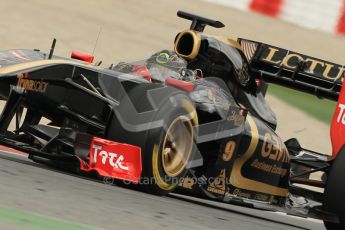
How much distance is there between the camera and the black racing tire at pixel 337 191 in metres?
6.43

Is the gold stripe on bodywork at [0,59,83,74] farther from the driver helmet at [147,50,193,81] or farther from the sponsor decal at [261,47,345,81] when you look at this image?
the sponsor decal at [261,47,345,81]

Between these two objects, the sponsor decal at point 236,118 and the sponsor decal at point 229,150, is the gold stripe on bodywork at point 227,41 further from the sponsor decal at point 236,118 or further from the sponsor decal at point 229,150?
the sponsor decal at point 229,150

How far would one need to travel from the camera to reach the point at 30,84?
6.05 meters

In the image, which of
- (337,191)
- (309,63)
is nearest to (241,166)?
(337,191)

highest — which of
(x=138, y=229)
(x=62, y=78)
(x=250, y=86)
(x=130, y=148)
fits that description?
(x=250, y=86)

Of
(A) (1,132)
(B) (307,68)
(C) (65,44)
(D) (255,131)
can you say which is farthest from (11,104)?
(C) (65,44)

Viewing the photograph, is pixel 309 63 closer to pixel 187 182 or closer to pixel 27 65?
pixel 187 182

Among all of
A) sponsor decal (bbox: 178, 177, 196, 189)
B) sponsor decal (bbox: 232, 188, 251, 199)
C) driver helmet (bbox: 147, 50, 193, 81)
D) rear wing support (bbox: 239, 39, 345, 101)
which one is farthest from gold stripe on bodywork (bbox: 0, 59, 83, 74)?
rear wing support (bbox: 239, 39, 345, 101)

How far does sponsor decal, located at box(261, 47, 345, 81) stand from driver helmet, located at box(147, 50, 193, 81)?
3.28ft

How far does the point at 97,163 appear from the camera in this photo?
598 cm

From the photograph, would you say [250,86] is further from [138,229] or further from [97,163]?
[138,229]

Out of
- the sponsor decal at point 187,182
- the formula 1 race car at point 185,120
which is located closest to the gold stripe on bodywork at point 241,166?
the formula 1 race car at point 185,120

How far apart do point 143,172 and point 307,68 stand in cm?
241

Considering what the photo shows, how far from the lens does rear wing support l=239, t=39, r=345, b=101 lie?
763 cm
